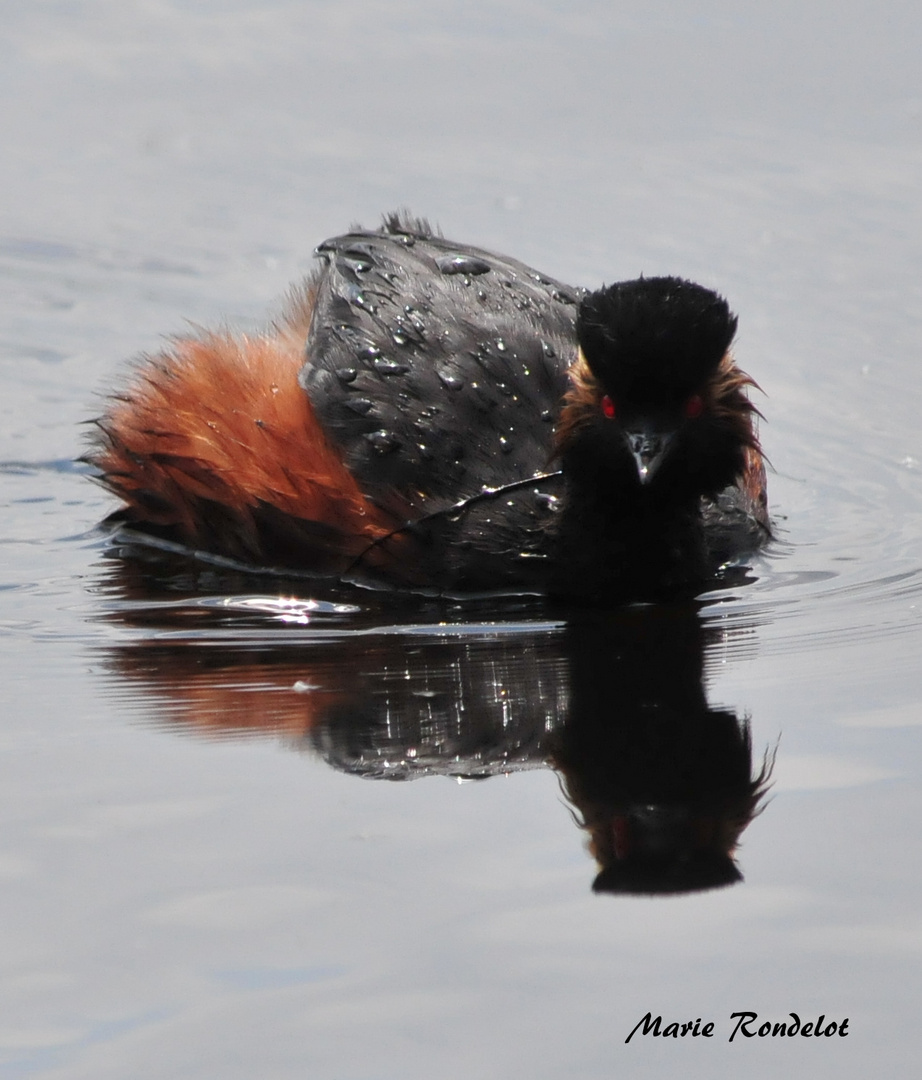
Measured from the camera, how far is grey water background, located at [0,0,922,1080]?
3.90 metres

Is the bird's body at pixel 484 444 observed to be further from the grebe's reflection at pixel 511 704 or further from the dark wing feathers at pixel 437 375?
the grebe's reflection at pixel 511 704

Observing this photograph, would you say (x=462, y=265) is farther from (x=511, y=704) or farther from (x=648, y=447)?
(x=511, y=704)

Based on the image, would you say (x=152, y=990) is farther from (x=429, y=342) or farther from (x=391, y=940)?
(x=429, y=342)

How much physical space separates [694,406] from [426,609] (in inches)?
47.9

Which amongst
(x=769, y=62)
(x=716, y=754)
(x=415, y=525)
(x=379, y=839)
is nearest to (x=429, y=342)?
(x=415, y=525)

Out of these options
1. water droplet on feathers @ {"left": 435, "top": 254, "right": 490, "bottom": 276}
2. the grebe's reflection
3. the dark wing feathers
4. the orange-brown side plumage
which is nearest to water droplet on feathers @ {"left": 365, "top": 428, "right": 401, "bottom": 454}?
the dark wing feathers

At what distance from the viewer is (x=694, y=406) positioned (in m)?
6.85

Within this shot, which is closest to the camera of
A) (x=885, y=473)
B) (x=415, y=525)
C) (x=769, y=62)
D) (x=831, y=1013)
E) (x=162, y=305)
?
(x=831, y=1013)

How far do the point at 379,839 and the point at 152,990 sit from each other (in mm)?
849

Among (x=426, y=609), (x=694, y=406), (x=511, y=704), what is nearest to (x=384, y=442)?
(x=426, y=609)

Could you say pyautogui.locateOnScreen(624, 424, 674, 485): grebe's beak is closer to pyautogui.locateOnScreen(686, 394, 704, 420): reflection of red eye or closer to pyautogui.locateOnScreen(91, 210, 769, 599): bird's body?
pyautogui.locateOnScreen(91, 210, 769, 599): bird's body

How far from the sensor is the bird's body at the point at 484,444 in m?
6.76

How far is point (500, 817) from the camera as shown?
475cm

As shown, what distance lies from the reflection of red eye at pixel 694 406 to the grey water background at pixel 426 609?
706mm
